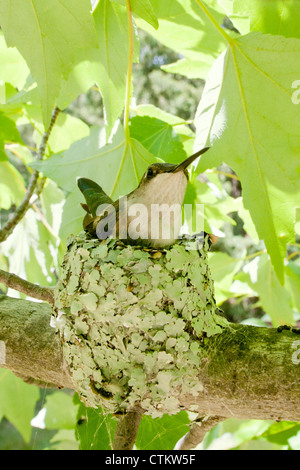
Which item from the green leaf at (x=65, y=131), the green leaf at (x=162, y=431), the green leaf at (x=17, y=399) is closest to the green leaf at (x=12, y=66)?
the green leaf at (x=65, y=131)

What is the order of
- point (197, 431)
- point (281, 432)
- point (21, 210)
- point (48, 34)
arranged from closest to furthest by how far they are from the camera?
point (48, 34), point (197, 431), point (21, 210), point (281, 432)

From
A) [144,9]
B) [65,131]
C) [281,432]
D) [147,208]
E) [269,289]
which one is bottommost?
[281,432]

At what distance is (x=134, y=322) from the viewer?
118cm

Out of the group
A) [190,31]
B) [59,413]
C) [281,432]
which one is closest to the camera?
[190,31]

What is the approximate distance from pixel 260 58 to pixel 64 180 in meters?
0.66

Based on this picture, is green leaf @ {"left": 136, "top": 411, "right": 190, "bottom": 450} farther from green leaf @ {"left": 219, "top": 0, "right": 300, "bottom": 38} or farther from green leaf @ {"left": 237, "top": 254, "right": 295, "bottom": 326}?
green leaf @ {"left": 219, "top": 0, "right": 300, "bottom": 38}

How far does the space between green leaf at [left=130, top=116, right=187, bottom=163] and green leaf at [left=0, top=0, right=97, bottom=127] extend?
53 centimetres

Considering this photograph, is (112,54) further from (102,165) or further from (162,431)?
(162,431)

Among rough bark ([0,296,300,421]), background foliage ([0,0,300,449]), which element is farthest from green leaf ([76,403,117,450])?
rough bark ([0,296,300,421])

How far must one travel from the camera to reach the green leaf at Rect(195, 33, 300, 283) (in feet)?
3.64

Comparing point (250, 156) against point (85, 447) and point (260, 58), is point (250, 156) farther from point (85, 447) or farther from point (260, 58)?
point (85, 447)

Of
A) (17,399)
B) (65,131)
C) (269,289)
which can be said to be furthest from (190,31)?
(17,399)

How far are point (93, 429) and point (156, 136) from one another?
2.92 ft

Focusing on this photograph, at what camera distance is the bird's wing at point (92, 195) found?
1378mm
